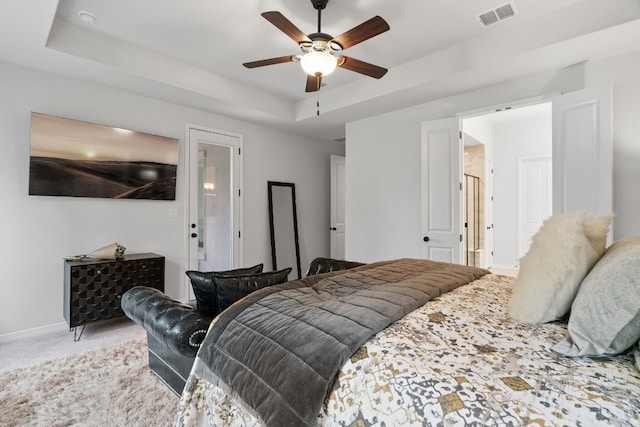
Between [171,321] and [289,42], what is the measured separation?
2744 mm

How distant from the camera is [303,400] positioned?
1.04 metres

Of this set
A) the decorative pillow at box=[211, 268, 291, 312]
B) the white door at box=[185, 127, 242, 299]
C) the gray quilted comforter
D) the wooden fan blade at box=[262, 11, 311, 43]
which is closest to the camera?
the gray quilted comforter

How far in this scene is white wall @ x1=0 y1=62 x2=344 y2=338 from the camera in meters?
3.03

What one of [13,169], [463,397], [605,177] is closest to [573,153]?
[605,177]

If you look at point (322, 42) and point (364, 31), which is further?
point (322, 42)

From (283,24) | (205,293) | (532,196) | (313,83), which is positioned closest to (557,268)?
(205,293)

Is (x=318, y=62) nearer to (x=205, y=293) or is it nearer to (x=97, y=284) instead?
(x=205, y=293)

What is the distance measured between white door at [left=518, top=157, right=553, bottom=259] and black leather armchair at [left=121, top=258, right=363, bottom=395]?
641 cm

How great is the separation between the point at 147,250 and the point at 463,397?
13.0 feet

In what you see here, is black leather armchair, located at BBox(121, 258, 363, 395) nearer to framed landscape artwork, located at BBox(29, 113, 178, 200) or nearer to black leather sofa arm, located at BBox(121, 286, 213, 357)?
black leather sofa arm, located at BBox(121, 286, 213, 357)

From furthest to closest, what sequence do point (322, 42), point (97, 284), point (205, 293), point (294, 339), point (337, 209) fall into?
point (337, 209) < point (97, 284) < point (322, 42) < point (205, 293) < point (294, 339)

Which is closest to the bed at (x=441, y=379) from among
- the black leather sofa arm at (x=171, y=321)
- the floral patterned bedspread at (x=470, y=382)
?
the floral patterned bedspread at (x=470, y=382)

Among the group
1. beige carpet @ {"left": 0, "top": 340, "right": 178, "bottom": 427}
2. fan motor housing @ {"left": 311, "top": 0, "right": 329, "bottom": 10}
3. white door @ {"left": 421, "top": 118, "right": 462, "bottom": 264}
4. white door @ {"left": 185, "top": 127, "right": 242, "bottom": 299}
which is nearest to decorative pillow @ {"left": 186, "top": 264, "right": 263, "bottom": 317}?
beige carpet @ {"left": 0, "top": 340, "right": 178, "bottom": 427}

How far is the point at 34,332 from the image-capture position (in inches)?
124
